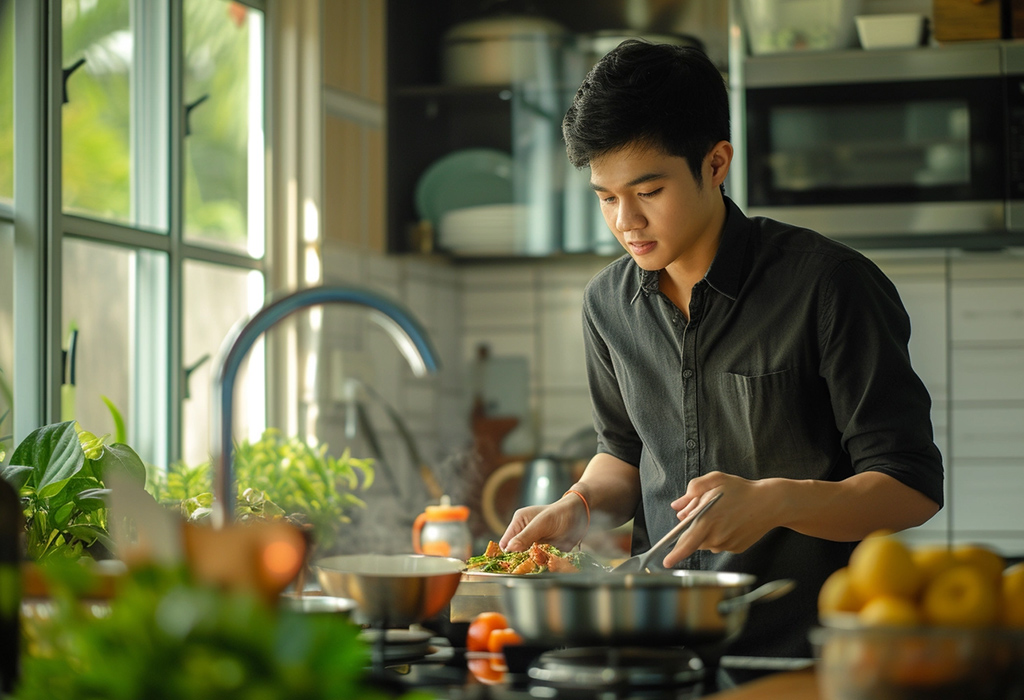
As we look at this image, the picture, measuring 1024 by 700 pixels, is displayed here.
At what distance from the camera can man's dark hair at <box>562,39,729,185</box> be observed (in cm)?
165

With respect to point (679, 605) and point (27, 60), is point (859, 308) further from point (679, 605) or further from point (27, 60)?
point (27, 60)

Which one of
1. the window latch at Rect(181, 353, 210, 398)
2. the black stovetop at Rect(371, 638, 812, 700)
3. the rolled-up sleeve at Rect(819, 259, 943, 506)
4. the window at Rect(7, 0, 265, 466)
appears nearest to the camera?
the black stovetop at Rect(371, 638, 812, 700)

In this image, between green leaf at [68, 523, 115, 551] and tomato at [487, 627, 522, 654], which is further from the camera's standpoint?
green leaf at [68, 523, 115, 551]

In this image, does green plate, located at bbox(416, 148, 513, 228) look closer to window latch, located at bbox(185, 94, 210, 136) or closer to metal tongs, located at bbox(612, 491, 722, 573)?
window latch, located at bbox(185, 94, 210, 136)

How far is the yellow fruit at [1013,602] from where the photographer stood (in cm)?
87

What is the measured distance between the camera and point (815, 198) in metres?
3.19

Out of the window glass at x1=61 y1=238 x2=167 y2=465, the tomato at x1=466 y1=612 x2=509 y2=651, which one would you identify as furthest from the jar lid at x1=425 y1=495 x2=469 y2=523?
the tomato at x1=466 y1=612 x2=509 y2=651

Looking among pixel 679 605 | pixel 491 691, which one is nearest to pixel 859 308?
pixel 679 605

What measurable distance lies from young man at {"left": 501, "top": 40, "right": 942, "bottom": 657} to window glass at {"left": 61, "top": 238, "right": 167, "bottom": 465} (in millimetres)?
1253

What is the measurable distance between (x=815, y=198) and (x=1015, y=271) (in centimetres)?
66

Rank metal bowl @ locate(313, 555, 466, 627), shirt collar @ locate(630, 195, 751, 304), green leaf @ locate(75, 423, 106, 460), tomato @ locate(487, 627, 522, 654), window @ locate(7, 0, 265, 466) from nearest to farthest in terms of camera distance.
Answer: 1. metal bowl @ locate(313, 555, 466, 627)
2. tomato @ locate(487, 627, 522, 654)
3. shirt collar @ locate(630, 195, 751, 304)
4. green leaf @ locate(75, 423, 106, 460)
5. window @ locate(7, 0, 265, 466)

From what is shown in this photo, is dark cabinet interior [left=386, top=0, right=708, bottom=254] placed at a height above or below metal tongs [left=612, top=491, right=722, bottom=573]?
above

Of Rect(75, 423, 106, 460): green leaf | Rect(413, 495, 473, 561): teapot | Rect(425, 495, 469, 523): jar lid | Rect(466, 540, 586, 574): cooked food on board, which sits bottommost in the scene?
Rect(413, 495, 473, 561): teapot

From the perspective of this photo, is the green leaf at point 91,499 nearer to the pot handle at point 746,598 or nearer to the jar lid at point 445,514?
the jar lid at point 445,514
